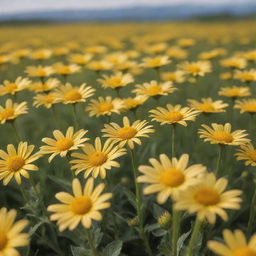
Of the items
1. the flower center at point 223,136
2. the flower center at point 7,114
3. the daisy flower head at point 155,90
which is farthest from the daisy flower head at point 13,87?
the flower center at point 223,136

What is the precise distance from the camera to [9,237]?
167cm

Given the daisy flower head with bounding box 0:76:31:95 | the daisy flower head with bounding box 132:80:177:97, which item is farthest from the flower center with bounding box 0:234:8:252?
the daisy flower head with bounding box 0:76:31:95

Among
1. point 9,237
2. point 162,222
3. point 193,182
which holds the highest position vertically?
point 193,182

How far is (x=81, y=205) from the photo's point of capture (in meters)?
1.82

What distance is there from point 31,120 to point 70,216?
4218mm

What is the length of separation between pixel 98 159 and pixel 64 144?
1.10 ft

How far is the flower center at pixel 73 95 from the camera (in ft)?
10.7

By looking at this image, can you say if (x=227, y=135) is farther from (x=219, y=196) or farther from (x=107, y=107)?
(x=107, y=107)

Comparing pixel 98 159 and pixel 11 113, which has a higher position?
pixel 11 113

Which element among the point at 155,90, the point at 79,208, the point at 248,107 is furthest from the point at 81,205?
the point at 248,107

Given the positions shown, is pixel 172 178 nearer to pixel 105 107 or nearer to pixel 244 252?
pixel 244 252

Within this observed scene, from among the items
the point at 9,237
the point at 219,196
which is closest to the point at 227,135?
the point at 219,196

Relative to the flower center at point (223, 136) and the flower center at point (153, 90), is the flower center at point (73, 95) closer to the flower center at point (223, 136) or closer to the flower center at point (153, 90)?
the flower center at point (153, 90)

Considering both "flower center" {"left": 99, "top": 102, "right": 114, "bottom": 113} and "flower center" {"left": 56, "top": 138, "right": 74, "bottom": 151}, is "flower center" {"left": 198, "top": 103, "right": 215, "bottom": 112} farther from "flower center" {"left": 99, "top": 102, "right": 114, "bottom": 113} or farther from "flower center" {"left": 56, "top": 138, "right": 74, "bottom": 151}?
"flower center" {"left": 56, "top": 138, "right": 74, "bottom": 151}
